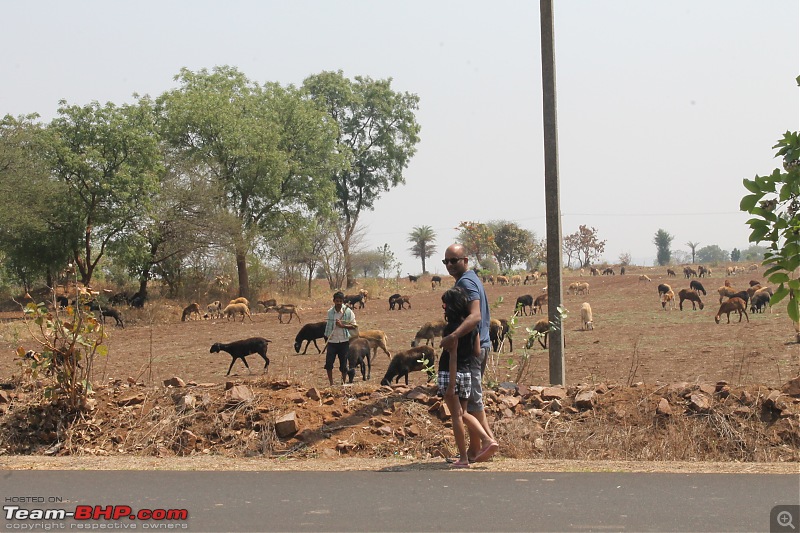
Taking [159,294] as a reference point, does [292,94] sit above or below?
above

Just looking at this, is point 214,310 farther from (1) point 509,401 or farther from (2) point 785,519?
(2) point 785,519

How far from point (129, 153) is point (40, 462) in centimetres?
2952

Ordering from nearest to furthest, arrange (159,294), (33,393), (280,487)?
1. (280,487)
2. (33,393)
3. (159,294)

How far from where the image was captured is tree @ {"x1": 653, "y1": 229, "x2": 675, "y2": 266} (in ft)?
421

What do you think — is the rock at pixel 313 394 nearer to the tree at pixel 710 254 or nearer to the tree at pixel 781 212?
the tree at pixel 781 212

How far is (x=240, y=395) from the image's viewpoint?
390 inches

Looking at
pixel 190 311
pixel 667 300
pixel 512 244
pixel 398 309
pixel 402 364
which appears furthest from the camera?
pixel 512 244

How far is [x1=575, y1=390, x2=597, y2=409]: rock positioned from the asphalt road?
10.1 feet

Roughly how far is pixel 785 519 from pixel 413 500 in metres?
2.32

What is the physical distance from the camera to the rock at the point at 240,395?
984cm

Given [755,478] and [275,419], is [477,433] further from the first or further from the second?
[275,419]

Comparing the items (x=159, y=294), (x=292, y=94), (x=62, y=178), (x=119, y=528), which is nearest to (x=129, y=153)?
(x=62, y=178)

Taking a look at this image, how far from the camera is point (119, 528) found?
562 cm

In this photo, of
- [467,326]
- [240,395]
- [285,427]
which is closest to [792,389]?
[467,326]
